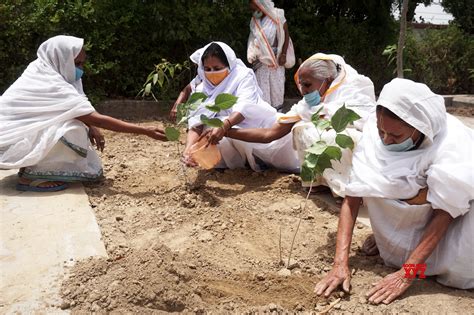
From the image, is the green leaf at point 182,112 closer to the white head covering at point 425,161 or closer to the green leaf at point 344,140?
the green leaf at point 344,140

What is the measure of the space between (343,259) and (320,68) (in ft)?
5.39

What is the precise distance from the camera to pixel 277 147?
4.19 m

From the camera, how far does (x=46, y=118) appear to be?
12.2ft

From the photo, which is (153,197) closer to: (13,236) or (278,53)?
(13,236)

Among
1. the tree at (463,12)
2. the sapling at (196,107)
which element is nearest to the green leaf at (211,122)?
the sapling at (196,107)

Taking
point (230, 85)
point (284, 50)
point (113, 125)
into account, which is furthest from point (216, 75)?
point (284, 50)

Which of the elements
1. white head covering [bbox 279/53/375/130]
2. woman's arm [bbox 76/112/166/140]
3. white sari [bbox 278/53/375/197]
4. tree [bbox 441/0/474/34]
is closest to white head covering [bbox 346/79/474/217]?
white sari [bbox 278/53/375/197]

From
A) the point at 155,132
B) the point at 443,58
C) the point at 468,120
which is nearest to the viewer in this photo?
the point at 155,132

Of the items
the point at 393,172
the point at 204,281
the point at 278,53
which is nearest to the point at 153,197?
the point at 204,281

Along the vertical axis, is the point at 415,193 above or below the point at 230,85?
below

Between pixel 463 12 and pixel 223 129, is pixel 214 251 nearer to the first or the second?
pixel 223 129

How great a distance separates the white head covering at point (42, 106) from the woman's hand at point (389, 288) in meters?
2.51

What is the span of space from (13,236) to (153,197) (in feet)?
3.59

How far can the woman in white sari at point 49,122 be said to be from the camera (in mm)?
3645
